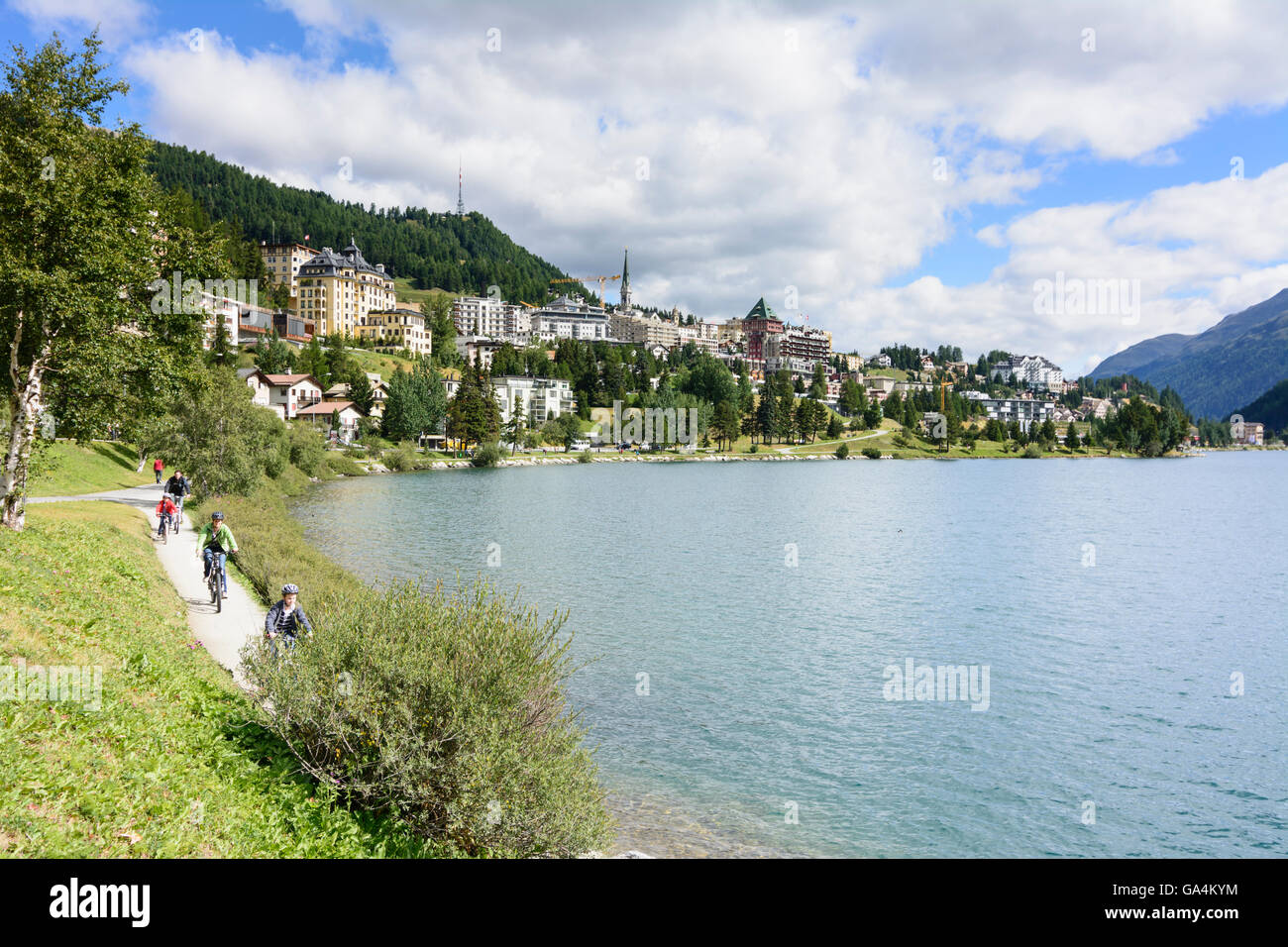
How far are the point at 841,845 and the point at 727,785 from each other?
118 inches

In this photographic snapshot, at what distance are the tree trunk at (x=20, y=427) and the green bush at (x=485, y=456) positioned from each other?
109 m

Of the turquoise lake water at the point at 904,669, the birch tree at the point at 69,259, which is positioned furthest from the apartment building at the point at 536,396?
the birch tree at the point at 69,259

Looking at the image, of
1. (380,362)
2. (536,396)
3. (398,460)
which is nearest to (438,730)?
(398,460)

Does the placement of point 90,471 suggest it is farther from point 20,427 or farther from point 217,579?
point 217,579

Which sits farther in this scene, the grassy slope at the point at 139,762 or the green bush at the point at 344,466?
the green bush at the point at 344,466

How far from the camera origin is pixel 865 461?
185 meters

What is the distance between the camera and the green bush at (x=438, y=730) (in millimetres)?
10625

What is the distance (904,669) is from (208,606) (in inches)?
847

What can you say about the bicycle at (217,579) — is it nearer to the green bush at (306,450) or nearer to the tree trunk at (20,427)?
the tree trunk at (20,427)

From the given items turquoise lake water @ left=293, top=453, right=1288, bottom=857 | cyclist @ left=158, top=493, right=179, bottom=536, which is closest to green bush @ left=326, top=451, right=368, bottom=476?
turquoise lake water @ left=293, top=453, right=1288, bottom=857

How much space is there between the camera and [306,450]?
3440 inches

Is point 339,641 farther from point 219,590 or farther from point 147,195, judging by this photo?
point 147,195

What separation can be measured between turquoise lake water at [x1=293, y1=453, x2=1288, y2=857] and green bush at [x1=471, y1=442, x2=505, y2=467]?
66.2 metres
